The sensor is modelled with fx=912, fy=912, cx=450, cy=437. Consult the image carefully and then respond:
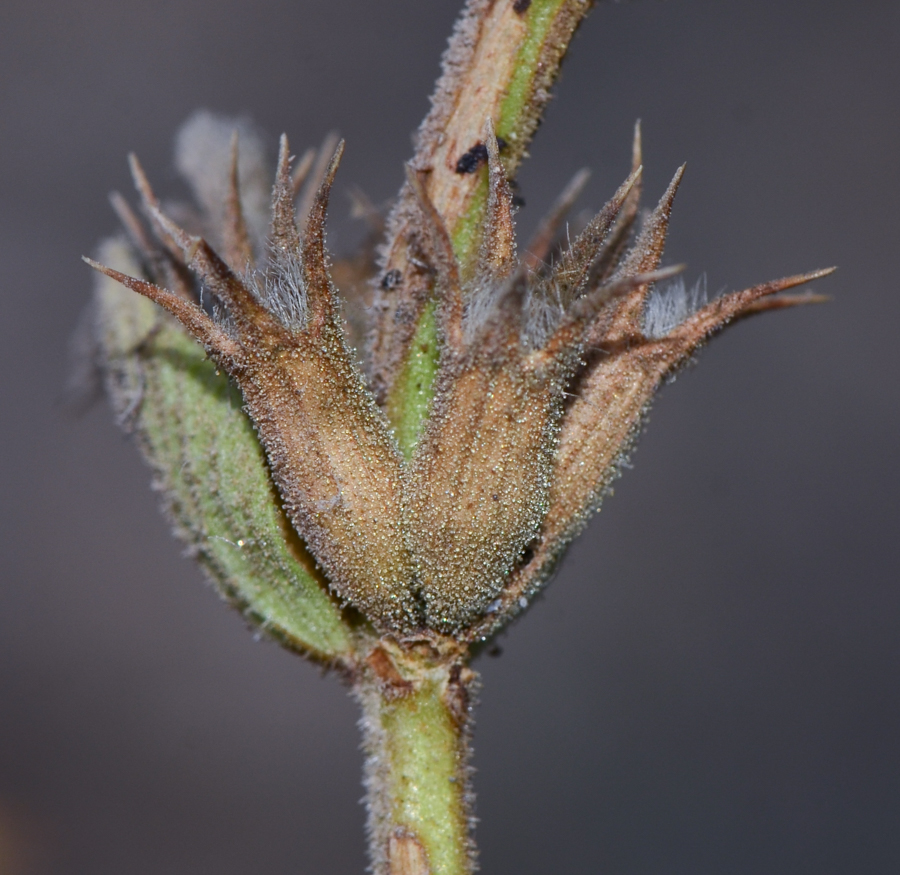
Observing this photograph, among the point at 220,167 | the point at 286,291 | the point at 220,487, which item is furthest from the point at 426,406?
the point at 220,167

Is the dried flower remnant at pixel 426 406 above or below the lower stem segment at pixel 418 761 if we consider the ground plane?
above

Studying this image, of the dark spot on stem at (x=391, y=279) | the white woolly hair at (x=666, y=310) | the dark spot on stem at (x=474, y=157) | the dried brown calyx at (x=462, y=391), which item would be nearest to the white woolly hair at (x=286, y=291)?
the dried brown calyx at (x=462, y=391)

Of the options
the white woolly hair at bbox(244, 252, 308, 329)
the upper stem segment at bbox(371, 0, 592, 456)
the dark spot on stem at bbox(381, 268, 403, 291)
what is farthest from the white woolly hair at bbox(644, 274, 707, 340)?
the white woolly hair at bbox(244, 252, 308, 329)

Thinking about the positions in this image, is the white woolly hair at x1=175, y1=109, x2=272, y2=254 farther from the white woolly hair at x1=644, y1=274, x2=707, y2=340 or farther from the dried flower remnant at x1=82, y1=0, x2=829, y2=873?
the white woolly hair at x1=644, y1=274, x2=707, y2=340

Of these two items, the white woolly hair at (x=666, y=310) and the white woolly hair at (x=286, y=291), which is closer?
the white woolly hair at (x=286, y=291)

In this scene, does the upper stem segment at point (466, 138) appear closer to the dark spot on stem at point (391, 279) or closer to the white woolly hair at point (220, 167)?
the dark spot on stem at point (391, 279)

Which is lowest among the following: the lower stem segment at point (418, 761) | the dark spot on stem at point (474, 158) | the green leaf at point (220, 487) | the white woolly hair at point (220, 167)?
the lower stem segment at point (418, 761)
